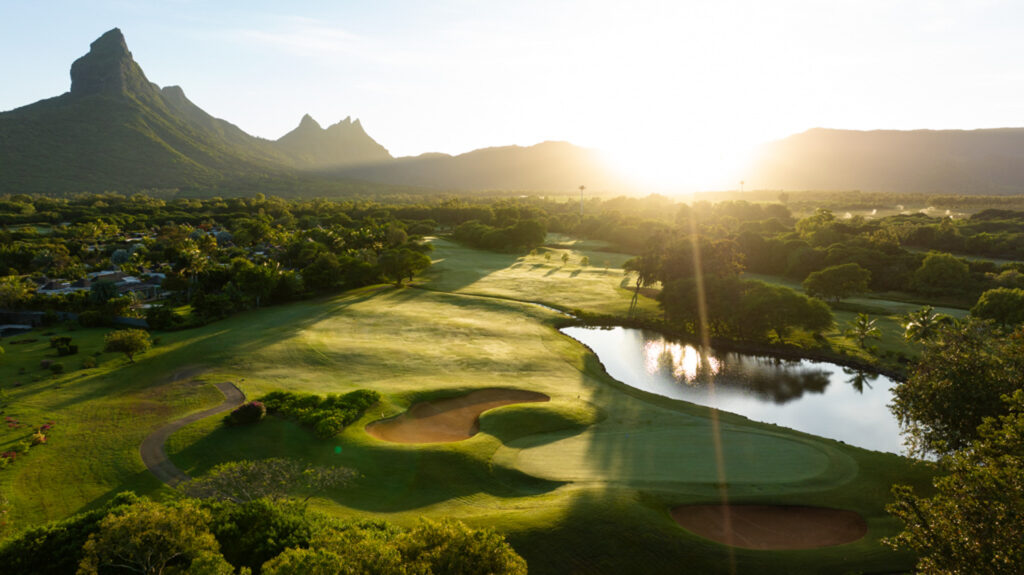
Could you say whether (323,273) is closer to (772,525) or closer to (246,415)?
(246,415)

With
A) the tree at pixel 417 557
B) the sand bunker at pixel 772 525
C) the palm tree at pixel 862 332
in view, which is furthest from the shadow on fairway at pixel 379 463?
the palm tree at pixel 862 332

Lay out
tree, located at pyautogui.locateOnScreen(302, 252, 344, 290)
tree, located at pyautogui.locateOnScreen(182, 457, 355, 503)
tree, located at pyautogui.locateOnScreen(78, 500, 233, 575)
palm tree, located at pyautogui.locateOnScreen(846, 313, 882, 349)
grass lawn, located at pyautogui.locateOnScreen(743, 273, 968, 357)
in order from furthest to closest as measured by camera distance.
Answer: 1. tree, located at pyautogui.locateOnScreen(302, 252, 344, 290)
2. palm tree, located at pyautogui.locateOnScreen(846, 313, 882, 349)
3. grass lawn, located at pyautogui.locateOnScreen(743, 273, 968, 357)
4. tree, located at pyautogui.locateOnScreen(182, 457, 355, 503)
5. tree, located at pyautogui.locateOnScreen(78, 500, 233, 575)

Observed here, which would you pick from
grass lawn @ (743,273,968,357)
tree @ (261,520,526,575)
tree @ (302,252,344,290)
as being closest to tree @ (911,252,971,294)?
grass lawn @ (743,273,968,357)

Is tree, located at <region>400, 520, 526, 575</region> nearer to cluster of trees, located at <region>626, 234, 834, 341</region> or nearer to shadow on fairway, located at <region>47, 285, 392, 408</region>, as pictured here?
shadow on fairway, located at <region>47, 285, 392, 408</region>

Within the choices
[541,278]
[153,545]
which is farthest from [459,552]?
[541,278]

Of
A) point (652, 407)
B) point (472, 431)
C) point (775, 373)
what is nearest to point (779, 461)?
point (652, 407)

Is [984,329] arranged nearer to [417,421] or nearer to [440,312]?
[417,421]
